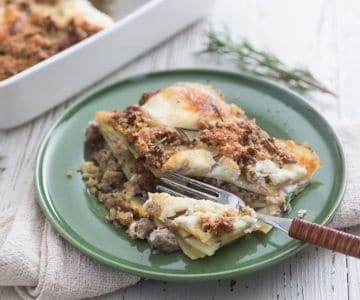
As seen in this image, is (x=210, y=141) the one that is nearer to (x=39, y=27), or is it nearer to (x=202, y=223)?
(x=202, y=223)

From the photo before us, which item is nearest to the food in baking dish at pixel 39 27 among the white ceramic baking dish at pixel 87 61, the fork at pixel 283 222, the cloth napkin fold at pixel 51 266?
the white ceramic baking dish at pixel 87 61

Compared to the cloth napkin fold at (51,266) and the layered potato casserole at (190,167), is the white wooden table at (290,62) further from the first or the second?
the layered potato casserole at (190,167)

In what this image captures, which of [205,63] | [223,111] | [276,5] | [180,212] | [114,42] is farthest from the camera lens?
[276,5]

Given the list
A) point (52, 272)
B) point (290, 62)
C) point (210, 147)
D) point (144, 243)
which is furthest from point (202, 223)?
point (290, 62)

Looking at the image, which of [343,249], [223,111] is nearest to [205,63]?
[223,111]

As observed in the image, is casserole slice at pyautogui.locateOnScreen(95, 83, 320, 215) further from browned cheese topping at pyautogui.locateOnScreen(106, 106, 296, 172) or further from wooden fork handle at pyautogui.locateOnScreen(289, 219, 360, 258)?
wooden fork handle at pyautogui.locateOnScreen(289, 219, 360, 258)

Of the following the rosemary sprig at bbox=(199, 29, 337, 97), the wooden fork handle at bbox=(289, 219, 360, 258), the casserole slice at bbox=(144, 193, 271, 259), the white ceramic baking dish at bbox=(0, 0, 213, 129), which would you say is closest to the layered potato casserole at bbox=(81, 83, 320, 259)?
the casserole slice at bbox=(144, 193, 271, 259)

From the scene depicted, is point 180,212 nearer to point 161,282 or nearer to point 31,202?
point 161,282
